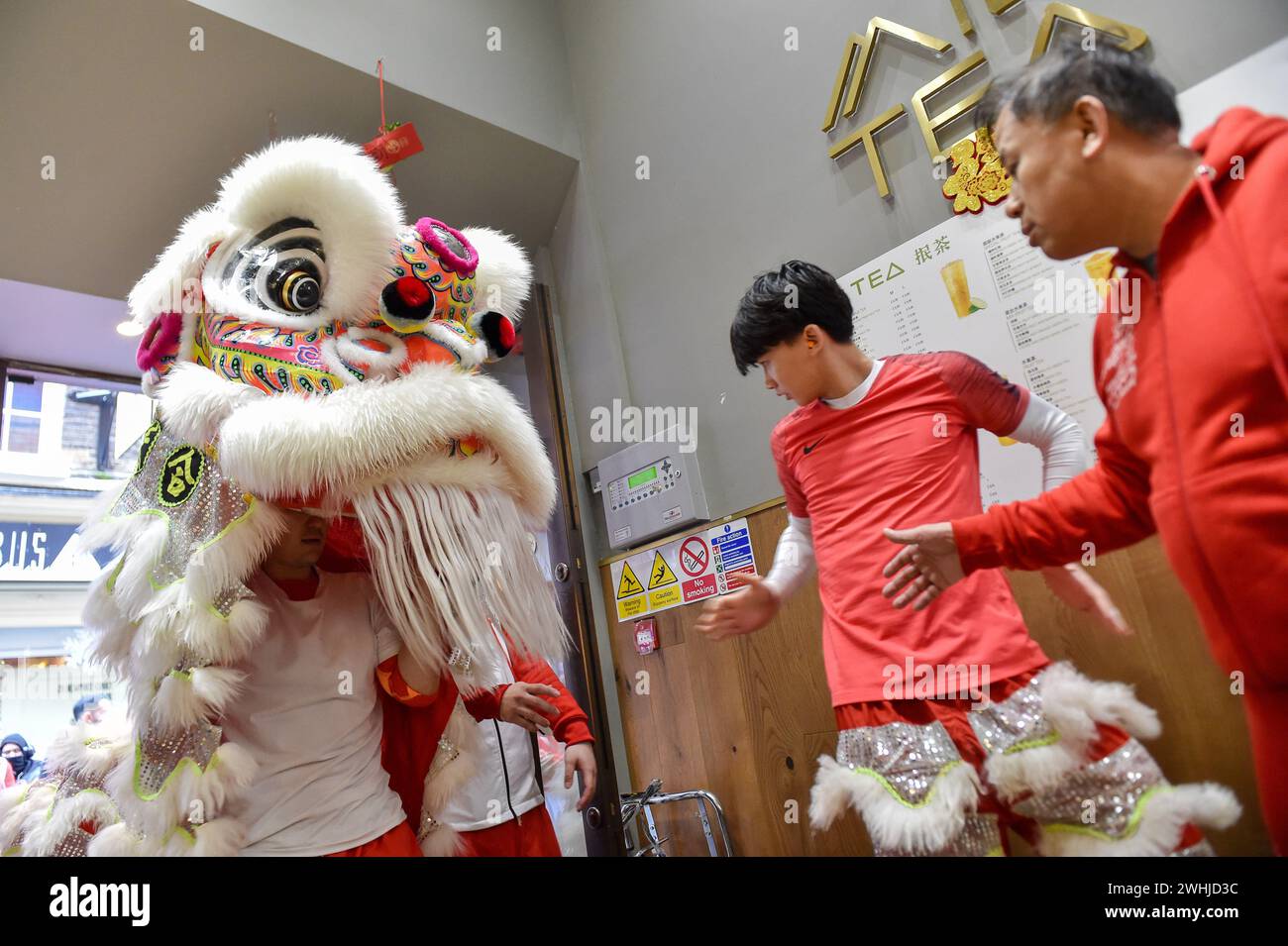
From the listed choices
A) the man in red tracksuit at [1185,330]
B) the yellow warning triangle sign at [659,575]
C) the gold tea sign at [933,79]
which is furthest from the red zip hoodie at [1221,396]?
the yellow warning triangle sign at [659,575]

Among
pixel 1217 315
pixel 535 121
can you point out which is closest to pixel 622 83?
pixel 535 121

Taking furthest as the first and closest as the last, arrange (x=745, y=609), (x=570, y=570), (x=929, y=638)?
(x=570, y=570), (x=745, y=609), (x=929, y=638)

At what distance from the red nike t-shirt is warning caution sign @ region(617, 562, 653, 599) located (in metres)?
0.34

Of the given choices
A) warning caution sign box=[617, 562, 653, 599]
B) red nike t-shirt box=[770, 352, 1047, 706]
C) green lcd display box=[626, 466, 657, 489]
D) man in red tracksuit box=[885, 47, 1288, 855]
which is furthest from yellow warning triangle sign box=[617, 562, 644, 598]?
man in red tracksuit box=[885, 47, 1288, 855]

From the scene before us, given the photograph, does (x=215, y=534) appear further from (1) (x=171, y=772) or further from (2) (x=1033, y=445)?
(2) (x=1033, y=445)

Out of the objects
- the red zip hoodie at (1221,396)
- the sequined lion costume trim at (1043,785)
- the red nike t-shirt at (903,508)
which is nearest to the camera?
the red zip hoodie at (1221,396)

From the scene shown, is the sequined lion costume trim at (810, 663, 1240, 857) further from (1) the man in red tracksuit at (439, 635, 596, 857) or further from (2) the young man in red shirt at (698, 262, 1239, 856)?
(1) the man in red tracksuit at (439, 635, 596, 857)

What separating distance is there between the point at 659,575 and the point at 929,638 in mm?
437

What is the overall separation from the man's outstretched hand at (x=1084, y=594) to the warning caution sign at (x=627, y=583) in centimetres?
57

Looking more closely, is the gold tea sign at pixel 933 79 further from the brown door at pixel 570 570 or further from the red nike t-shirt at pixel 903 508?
the brown door at pixel 570 570

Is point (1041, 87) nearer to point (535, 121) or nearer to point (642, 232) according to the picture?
point (642, 232)

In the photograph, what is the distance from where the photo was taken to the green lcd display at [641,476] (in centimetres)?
110

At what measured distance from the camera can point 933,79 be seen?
2.87ft

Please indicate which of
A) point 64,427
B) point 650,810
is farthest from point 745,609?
point 64,427
